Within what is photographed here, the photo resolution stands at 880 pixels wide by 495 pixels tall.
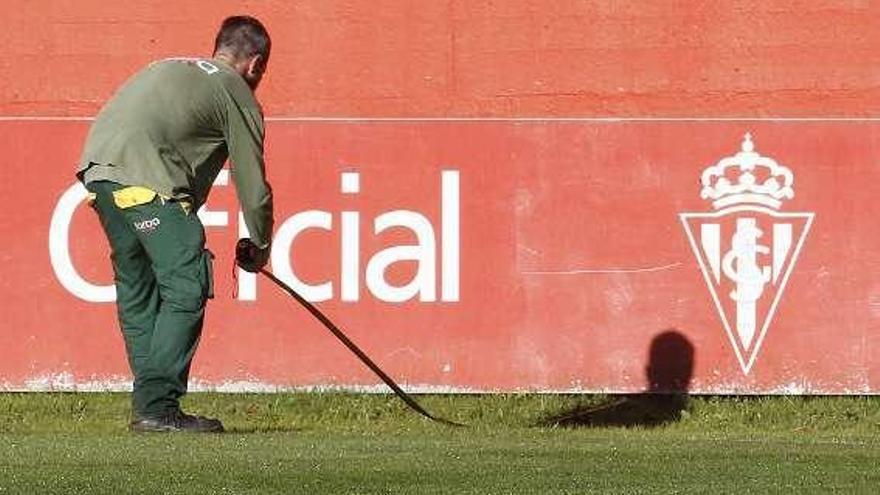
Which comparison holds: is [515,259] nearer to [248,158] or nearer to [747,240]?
[747,240]

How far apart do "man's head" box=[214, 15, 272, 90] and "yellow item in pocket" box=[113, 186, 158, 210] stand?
63cm

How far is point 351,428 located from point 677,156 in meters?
2.09

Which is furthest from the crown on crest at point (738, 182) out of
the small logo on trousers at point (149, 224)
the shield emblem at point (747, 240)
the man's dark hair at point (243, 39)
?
the small logo on trousers at point (149, 224)

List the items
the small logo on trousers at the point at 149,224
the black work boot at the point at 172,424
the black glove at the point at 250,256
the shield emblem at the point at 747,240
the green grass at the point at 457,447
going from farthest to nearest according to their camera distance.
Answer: the shield emblem at the point at 747,240, the black glove at the point at 250,256, the black work boot at the point at 172,424, the small logo on trousers at the point at 149,224, the green grass at the point at 457,447

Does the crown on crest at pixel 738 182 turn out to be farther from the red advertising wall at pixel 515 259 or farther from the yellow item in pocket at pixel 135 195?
the yellow item in pocket at pixel 135 195

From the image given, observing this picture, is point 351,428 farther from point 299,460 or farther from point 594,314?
point 299,460

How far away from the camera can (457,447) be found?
25.7 feet

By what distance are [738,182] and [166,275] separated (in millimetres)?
3534

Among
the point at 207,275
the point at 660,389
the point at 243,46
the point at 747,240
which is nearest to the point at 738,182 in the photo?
the point at 747,240

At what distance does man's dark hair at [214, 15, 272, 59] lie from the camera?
863cm

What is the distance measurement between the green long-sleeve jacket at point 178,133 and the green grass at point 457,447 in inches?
38.6

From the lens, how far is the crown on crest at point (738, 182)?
10.9 meters

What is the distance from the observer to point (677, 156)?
10.9 meters

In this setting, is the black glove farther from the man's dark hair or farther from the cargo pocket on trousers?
the man's dark hair
